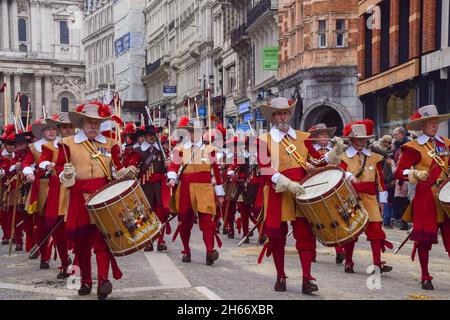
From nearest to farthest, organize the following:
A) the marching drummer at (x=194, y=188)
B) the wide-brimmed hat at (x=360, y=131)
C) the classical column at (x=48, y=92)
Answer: the wide-brimmed hat at (x=360, y=131) < the marching drummer at (x=194, y=188) < the classical column at (x=48, y=92)

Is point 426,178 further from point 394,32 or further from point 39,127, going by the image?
point 394,32

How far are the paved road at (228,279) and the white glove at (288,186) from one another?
3.65 feet

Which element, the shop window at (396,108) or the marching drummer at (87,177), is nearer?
the marching drummer at (87,177)

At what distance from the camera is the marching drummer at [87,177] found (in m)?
8.23

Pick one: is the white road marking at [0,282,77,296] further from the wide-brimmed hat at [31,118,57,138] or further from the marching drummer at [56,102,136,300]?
the wide-brimmed hat at [31,118,57,138]

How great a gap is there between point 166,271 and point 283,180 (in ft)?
9.26

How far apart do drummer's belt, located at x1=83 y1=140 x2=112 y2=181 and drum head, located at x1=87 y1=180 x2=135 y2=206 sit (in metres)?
0.48

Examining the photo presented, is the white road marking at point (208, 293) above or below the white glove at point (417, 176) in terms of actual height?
below

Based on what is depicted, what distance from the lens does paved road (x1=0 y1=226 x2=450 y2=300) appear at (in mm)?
8602

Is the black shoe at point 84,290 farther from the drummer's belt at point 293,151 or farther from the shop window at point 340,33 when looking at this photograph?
the shop window at point 340,33

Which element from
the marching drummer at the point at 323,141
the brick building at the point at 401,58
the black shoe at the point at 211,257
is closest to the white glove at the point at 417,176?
the marching drummer at the point at 323,141

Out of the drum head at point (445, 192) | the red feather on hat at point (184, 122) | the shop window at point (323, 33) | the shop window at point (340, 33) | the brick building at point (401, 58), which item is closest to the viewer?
the drum head at point (445, 192)

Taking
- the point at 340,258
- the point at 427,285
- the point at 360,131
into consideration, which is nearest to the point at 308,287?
the point at 427,285

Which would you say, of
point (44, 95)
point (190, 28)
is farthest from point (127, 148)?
point (44, 95)
